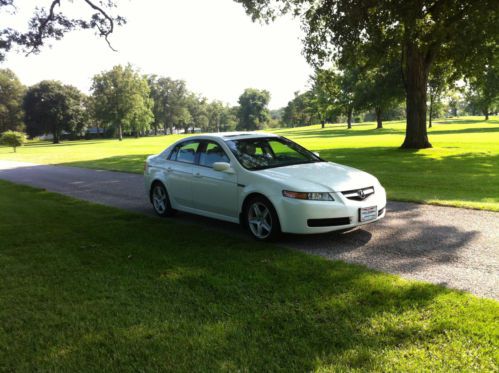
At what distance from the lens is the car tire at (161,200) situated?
8.01 meters

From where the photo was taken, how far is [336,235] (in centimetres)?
642

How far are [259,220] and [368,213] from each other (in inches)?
62.0

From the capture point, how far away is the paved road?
4648 mm

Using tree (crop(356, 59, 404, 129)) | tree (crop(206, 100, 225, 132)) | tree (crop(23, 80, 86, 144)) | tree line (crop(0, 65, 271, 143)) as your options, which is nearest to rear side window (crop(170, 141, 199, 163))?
tree (crop(356, 59, 404, 129))

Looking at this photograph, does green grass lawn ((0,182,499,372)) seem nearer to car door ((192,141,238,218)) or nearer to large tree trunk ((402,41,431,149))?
car door ((192,141,238,218))

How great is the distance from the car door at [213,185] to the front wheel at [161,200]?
93 cm

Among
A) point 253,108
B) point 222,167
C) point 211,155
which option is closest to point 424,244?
point 222,167

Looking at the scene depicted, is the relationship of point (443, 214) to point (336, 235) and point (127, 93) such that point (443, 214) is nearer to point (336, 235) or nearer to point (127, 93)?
point (336, 235)

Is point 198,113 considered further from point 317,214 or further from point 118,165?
point 317,214

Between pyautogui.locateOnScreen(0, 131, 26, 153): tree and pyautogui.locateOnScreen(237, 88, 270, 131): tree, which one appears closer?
pyautogui.locateOnScreen(0, 131, 26, 153): tree

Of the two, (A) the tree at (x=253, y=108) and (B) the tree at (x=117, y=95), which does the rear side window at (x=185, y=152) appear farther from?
(A) the tree at (x=253, y=108)

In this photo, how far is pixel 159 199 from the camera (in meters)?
8.23

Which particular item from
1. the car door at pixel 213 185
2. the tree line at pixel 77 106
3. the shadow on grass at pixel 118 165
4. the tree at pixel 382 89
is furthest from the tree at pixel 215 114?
the car door at pixel 213 185

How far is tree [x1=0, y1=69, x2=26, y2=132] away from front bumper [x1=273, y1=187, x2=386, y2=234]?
93.6m
